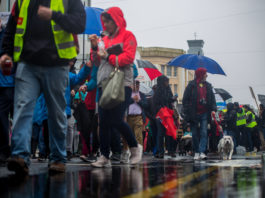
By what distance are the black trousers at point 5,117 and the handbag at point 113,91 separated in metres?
1.20

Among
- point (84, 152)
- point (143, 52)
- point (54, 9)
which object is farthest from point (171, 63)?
point (143, 52)

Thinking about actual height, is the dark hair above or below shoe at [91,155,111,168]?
above

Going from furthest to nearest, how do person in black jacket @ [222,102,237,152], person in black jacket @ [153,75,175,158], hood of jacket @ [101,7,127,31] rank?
person in black jacket @ [222,102,237,152], person in black jacket @ [153,75,175,158], hood of jacket @ [101,7,127,31]

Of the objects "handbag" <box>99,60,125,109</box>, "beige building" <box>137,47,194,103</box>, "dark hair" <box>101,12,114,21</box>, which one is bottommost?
"handbag" <box>99,60,125,109</box>

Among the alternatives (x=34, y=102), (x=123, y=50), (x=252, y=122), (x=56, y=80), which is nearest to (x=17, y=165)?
(x=34, y=102)

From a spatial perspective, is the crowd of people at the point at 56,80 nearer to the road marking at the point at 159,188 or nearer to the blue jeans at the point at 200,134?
the road marking at the point at 159,188

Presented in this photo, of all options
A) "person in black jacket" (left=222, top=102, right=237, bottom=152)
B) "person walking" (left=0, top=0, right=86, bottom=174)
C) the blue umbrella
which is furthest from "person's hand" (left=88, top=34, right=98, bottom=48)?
"person in black jacket" (left=222, top=102, right=237, bottom=152)

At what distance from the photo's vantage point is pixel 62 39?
5641 mm

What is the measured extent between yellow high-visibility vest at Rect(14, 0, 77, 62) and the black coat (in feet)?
20.6

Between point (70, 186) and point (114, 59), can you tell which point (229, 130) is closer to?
point (114, 59)

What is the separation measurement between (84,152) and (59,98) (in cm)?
402

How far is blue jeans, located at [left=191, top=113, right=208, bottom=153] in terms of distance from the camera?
11.5 m

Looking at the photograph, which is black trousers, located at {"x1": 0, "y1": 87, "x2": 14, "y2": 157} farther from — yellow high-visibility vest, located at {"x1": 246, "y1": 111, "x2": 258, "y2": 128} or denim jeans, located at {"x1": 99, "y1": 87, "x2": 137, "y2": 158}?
yellow high-visibility vest, located at {"x1": 246, "y1": 111, "x2": 258, "y2": 128}

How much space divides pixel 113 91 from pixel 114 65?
0.47m
